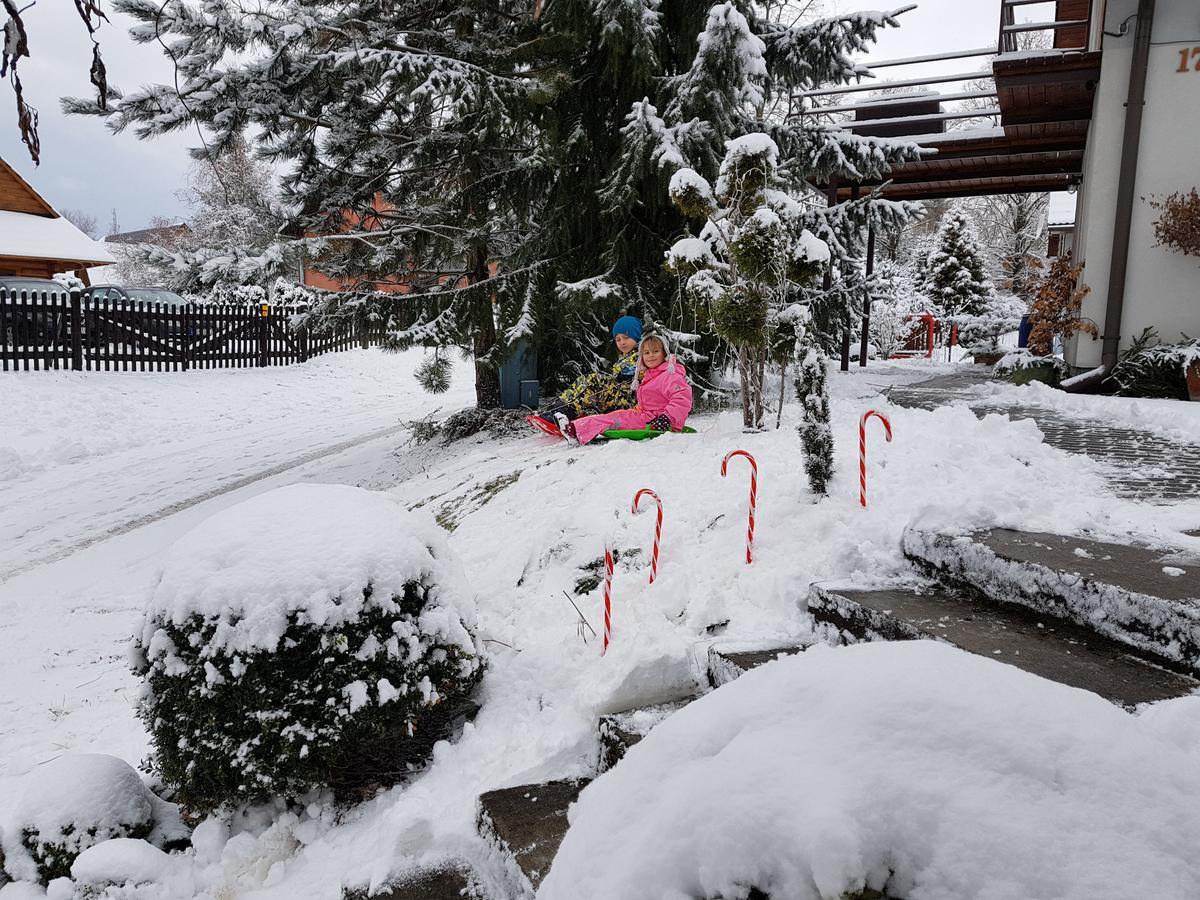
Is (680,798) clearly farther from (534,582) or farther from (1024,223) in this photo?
(1024,223)

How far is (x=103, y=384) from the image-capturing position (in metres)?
13.9

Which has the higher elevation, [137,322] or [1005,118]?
[1005,118]

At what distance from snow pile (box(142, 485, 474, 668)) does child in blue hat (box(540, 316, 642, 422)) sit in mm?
4228

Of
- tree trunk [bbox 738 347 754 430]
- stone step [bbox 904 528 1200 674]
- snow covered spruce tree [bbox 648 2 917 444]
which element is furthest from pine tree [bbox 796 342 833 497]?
tree trunk [bbox 738 347 754 430]

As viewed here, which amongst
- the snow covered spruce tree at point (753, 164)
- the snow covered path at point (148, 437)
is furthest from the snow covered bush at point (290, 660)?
the snow covered path at point (148, 437)

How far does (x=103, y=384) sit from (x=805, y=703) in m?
15.8

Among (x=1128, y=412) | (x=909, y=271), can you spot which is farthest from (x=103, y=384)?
(x=909, y=271)

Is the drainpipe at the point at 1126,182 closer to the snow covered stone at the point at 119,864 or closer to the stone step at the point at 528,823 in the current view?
the stone step at the point at 528,823

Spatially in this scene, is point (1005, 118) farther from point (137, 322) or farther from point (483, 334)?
point (137, 322)

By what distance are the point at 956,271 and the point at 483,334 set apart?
2189 cm

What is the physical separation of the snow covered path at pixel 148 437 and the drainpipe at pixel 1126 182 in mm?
10099

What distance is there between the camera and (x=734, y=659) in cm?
272

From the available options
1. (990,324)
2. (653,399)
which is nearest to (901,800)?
(653,399)

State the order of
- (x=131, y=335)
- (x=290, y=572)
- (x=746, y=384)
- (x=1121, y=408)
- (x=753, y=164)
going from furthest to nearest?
1. (x=131, y=335)
2. (x=1121, y=408)
3. (x=746, y=384)
4. (x=753, y=164)
5. (x=290, y=572)
